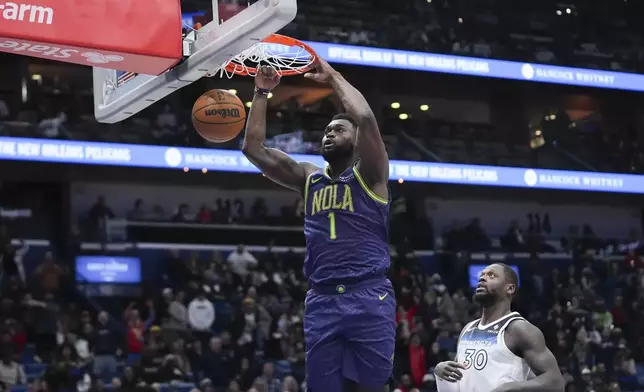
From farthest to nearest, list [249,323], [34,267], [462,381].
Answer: [34,267] < [249,323] < [462,381]

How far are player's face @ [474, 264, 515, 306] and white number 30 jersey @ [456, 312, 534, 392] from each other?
4.7 inches

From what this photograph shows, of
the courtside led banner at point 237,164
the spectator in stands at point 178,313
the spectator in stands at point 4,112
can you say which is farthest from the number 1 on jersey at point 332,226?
the spectator in stands at point 4,112

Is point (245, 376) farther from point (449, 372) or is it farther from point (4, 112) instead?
point (449, 372)

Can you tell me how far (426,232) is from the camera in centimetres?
2103

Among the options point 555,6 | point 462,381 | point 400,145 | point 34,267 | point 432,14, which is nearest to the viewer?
point 462,381

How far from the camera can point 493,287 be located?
18.0 ft

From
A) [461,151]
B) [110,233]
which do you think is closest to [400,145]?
[461,151]

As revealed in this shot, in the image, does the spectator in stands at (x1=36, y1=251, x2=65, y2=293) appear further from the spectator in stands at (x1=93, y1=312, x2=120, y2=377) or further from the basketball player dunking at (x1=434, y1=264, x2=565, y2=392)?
the basketball player dunking at (x1=434, y1=264, x2=565, y2=392)

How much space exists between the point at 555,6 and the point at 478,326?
20607 mm

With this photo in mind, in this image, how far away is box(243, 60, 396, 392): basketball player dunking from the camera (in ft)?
15.5

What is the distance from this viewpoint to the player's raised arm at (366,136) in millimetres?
4703

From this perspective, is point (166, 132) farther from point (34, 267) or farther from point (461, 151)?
point (461, 151)

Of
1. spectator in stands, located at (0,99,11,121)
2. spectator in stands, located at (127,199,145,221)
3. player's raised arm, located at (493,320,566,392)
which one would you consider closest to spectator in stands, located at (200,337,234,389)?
spectator in stands, located at (0,99,11,121)

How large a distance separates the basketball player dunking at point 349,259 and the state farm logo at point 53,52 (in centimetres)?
120
